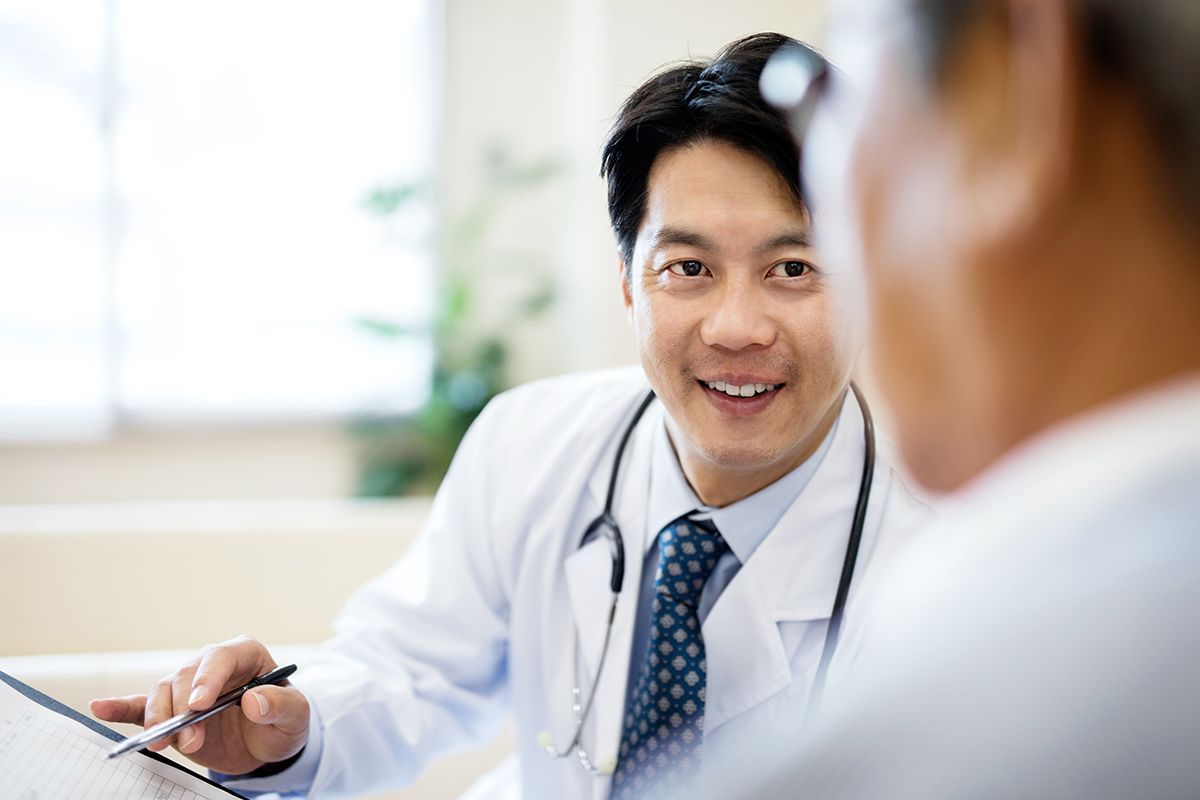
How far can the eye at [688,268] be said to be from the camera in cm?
118

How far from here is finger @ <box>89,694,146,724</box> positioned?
3.24ft

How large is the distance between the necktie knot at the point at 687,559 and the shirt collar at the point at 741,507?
16mm

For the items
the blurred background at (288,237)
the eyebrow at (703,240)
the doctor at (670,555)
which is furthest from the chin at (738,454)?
the blurred background at (288,237)

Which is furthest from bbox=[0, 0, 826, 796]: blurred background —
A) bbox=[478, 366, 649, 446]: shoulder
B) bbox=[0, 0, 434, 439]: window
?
bbox=[478, 366, 649, 446]: shoulder

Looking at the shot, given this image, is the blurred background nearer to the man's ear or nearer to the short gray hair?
the man's ear

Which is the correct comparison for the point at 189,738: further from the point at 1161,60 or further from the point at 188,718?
the point at 1161,60

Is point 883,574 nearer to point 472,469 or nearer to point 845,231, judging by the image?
point 472,469

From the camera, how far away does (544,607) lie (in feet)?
4.30

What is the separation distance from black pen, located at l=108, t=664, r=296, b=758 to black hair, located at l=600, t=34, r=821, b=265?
2.07 feet

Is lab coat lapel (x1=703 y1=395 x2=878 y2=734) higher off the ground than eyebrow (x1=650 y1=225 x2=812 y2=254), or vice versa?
eyebrow (x1=650 y1=225 x2=812 y2=254)

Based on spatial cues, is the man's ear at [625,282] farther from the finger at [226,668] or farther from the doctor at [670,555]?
the finger at [226,668]

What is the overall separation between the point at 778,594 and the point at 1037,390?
0.76m

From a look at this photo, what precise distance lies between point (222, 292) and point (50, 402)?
67 centimetres

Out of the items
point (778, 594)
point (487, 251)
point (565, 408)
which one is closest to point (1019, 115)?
point (778, 594)
